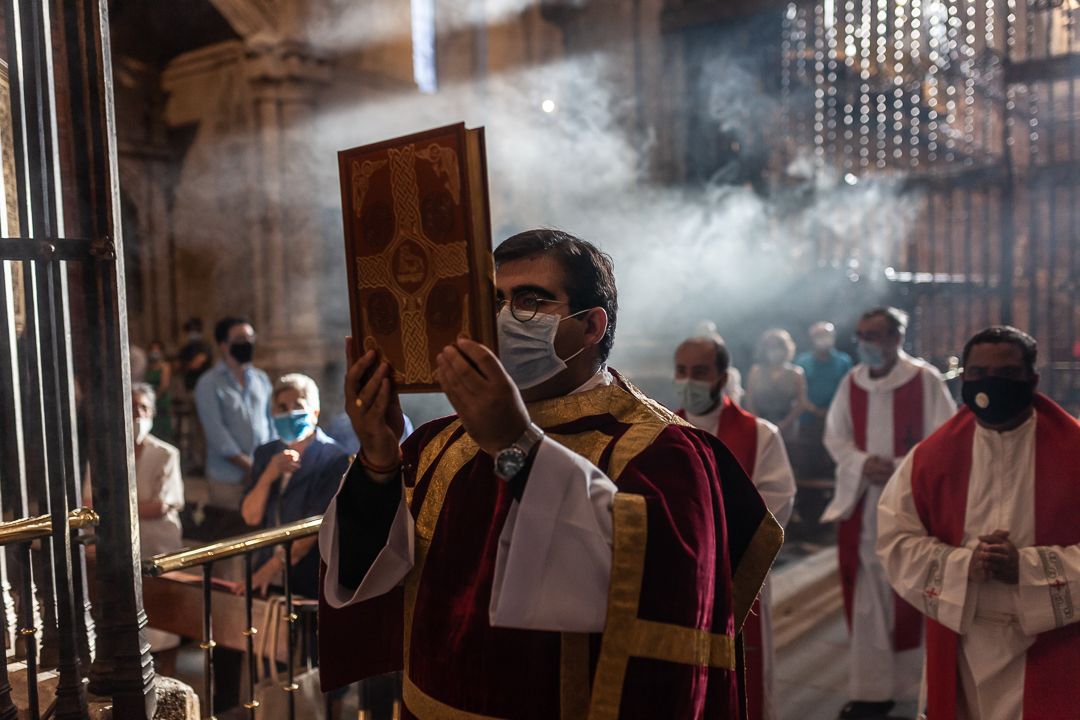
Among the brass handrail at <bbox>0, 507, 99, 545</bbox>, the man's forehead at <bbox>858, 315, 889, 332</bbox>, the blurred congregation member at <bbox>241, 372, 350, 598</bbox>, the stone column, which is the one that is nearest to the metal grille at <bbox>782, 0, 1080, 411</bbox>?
the man's forehead at <bbox>858, 315, 889, 332</bbox>

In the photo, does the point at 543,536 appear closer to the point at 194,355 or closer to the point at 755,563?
the point at 755,563

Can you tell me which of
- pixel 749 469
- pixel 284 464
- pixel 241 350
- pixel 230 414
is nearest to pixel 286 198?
pixel 241 350

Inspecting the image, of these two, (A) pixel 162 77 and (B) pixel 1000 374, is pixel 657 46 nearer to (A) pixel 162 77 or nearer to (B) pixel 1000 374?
(A) pixel 162 77

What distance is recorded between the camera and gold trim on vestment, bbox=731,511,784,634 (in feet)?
6.44

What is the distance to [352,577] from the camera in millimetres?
1869

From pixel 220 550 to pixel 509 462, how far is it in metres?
1.50

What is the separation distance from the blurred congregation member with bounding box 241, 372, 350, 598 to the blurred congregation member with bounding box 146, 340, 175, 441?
358 cm

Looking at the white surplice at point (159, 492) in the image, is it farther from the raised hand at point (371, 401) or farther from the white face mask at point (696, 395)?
the raised hand at point (371, 401)

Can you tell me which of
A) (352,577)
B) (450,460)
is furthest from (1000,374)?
(352,577)

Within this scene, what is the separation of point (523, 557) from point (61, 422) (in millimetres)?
1551

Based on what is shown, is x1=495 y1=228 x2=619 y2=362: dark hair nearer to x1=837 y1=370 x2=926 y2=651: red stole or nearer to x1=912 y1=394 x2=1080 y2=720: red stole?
x1=912 y1=394 x2=1080 y2=720: red stole

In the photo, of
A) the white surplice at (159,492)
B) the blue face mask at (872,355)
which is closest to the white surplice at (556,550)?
the white surplice at (159,492)

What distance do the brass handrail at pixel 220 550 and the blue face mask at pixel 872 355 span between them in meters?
3.51

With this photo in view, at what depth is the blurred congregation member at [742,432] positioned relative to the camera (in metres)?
4.06
